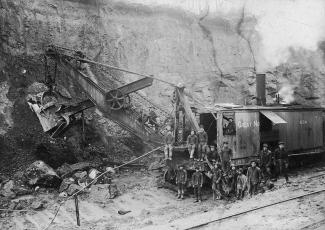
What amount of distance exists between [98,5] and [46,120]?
10.3 meters

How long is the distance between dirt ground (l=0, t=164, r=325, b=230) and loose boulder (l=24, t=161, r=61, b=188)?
0.38m

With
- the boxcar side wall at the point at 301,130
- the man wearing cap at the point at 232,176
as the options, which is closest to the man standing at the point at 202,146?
the man wearing cap at the point at 232,176

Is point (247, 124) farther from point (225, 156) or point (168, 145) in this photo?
point (168, 145)

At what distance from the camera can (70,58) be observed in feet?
38.0

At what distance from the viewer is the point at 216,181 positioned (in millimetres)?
10297

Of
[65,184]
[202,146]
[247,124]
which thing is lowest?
[65,184]

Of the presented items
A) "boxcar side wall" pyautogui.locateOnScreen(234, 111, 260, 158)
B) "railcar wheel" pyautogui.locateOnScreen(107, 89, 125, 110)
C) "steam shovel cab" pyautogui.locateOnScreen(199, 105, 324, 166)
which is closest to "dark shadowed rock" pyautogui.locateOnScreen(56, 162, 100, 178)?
"railcar wheel" pyautogui.locateOnScreen(107, 89, 125, 110)

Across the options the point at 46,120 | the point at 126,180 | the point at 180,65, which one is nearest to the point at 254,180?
the point at 126,180

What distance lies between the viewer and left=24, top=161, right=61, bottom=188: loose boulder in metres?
10.9

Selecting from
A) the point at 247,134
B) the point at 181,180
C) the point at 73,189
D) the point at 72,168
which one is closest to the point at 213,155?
the point at 181,180

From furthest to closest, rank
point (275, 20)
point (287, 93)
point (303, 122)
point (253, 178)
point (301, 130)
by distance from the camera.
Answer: point (275, 20) → point (287, 93) → point (303, 122) → point (301, 130) → point (253, 178)

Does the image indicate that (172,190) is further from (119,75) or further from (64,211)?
(119,75)

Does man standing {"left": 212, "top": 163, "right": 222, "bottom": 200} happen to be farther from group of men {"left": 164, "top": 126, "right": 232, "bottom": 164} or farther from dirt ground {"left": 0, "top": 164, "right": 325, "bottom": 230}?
group of men {"left": 164, "top": 126, "right": 232, "bottom": 164}

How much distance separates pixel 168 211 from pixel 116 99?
3877mm
